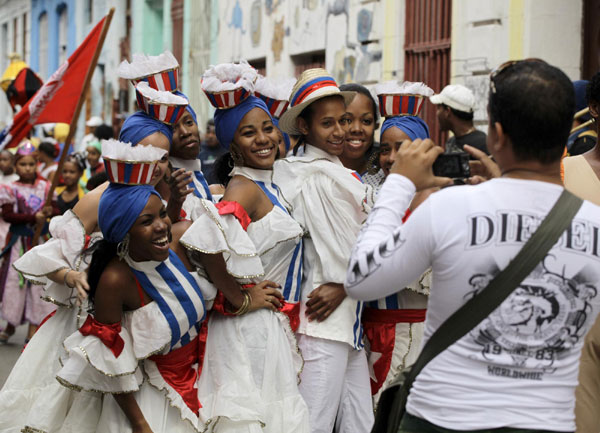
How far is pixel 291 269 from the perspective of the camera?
438 cm

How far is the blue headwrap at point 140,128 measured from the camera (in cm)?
463

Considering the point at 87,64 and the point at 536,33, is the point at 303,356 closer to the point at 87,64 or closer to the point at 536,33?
the point at 87,64

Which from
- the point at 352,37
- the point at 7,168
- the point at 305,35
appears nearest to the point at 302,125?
the point at 7,168

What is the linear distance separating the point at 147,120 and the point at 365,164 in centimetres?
128

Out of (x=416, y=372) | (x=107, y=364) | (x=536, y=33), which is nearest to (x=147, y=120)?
(x=107, y=364)

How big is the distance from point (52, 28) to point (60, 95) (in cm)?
2468

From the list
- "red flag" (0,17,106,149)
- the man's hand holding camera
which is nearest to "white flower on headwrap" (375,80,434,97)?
the man's hand holding camera

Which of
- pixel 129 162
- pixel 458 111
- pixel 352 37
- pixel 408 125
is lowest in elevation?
pixel 129 162

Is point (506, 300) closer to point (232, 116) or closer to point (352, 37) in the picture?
point (232, 116)

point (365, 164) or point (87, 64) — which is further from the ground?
point (87, 64)

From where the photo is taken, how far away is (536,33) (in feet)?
34.1

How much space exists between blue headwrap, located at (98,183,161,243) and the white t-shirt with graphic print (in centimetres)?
152

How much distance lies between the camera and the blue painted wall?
28.6 meters

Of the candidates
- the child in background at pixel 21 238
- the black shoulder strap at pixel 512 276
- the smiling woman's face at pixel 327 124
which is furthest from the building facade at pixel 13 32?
the black shoulder strap at pixel 512 276
